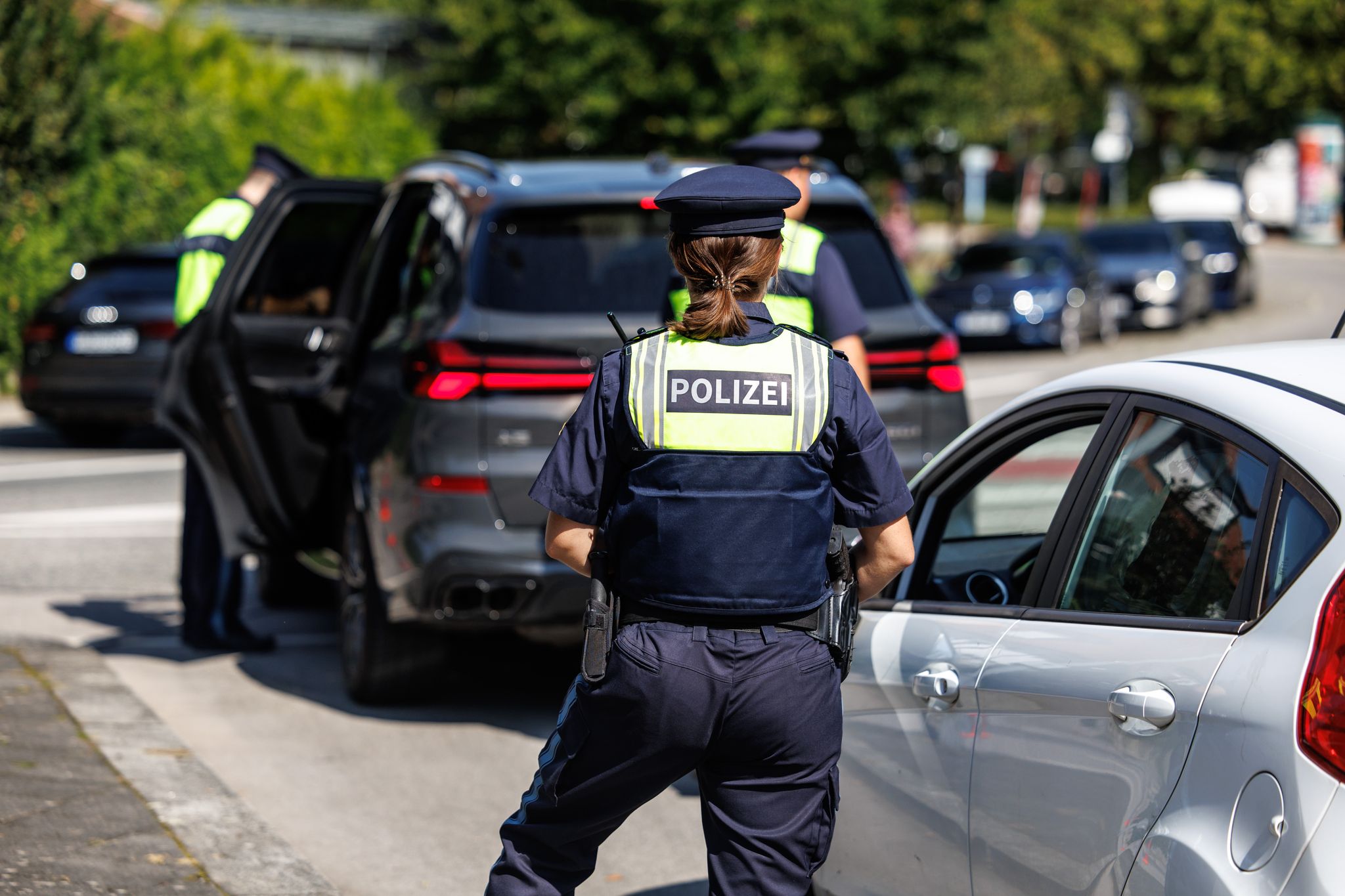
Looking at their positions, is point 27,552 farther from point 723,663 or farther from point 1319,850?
point 1319,850

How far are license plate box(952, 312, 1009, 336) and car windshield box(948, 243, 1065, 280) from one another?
2.73 ft

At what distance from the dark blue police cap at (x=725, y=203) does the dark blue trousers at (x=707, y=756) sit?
2.19 ft

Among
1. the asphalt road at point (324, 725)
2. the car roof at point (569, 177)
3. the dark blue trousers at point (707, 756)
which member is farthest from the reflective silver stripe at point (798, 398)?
the car roof at point (569, 177)

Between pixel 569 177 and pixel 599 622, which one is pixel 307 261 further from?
pixel 599 622

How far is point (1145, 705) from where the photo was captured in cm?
263

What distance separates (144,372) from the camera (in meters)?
13.8

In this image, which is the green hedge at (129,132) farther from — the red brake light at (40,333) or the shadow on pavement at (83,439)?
the red brake light at (40,333)

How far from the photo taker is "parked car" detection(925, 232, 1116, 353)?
22.2 meters

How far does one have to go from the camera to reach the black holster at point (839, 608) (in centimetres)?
291

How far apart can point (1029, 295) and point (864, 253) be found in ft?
54.0

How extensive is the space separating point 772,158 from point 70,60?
47.7 ft

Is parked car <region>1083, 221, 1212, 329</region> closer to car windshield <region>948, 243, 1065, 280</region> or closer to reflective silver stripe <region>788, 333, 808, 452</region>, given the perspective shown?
car windshield <region>948, 243, 1065, 280</region>

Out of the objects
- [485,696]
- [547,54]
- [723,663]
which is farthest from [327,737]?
[547,54]

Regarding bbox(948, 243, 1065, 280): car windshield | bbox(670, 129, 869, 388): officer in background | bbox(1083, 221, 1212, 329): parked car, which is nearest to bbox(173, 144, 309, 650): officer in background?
bbox(670, 129, 869, 388): officer in background
